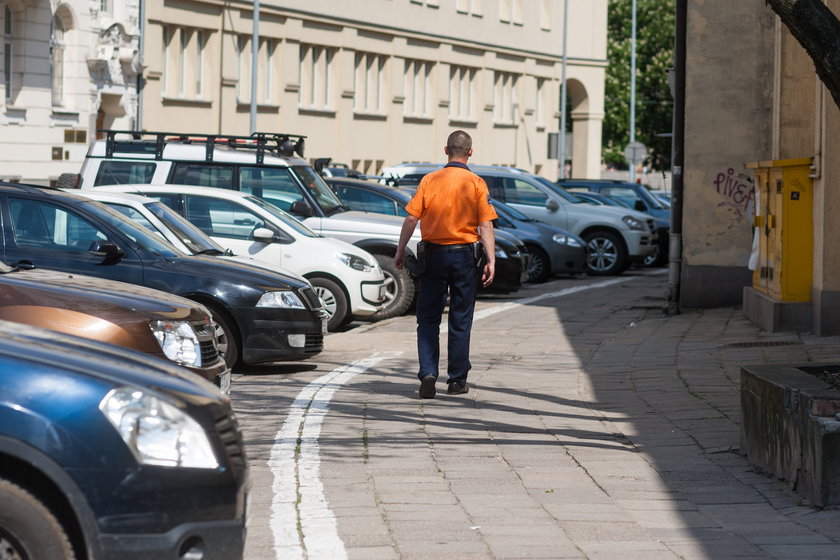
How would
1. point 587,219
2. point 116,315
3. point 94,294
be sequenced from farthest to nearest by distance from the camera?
point 587,219 < point 94,294 < point 116,315

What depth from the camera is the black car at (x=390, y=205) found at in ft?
66.2

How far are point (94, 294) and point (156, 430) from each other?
391 centimetres

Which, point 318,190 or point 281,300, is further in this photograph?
point 318,190

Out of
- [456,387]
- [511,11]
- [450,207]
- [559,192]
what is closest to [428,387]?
[456,387]

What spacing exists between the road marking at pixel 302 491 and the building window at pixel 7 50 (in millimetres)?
26004

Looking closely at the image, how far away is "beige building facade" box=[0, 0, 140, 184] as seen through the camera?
3528 centimetres

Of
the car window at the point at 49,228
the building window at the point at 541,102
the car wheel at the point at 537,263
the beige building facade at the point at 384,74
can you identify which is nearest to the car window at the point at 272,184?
the car window at the point at 49,228

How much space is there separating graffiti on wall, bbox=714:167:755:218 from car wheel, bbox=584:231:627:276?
29.3 feet

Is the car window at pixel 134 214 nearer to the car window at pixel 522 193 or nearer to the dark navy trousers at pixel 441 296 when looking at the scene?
the dark navy trousers at pixel 441 296

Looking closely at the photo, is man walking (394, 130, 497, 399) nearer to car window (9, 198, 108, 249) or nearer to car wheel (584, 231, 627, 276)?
car window (9, 198, 108, 249)

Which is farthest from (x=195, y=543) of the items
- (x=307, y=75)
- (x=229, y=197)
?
(x=307, y=75)

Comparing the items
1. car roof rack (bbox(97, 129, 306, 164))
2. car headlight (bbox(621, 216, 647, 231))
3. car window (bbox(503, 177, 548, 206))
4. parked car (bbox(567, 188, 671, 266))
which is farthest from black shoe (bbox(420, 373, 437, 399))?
parked car (bbox(567, 188, 671, 266))

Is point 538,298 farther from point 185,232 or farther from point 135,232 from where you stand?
point 135,232

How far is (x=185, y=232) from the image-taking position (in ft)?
44.2
